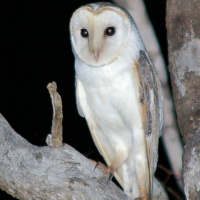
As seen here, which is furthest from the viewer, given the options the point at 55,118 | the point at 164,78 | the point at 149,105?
the point at 164,78

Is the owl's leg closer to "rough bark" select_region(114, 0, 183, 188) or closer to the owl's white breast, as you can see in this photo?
the owl's white breast

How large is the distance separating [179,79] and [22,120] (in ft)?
7.50

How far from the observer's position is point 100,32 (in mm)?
2396

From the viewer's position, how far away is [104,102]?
101 inches

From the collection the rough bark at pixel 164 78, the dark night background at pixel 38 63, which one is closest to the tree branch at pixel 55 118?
the rough bark at pixel 164 78

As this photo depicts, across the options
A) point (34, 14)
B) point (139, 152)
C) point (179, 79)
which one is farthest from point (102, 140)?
point (34, 14)

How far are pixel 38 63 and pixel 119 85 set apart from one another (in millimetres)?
2378

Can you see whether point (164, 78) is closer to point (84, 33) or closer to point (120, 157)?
point (120, 157)

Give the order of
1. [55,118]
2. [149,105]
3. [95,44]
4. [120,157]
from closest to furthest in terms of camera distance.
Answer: [55,118]
[95,44]
[149,105]
[120,157]

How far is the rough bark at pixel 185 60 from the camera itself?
8.47 ft

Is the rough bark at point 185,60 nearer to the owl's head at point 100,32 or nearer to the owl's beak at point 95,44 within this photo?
the owl's head at point 100,32

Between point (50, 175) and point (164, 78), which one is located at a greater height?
point (164, 78)

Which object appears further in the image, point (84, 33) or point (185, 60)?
point (185, 60)

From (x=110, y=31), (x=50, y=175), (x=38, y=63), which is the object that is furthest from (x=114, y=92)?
(x=38, y=63)
